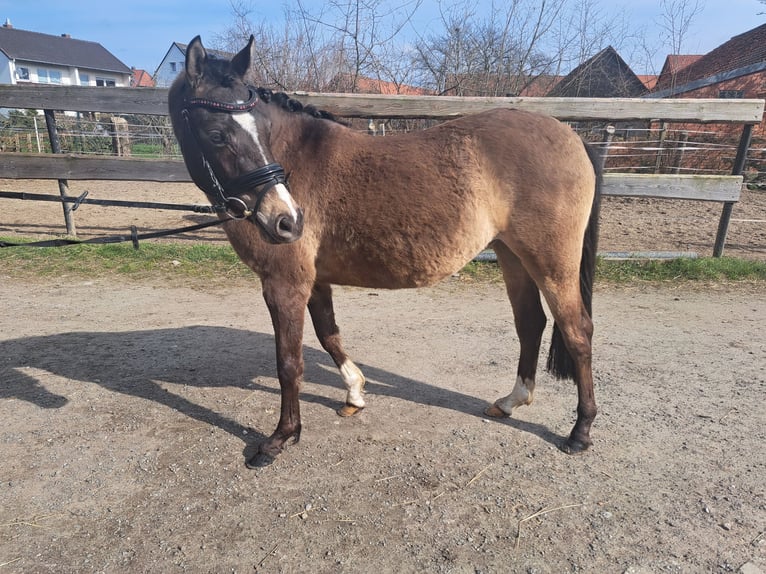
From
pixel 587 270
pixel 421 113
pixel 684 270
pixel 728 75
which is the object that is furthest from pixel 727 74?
pixel 587 270

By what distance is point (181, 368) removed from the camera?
12.5 feet

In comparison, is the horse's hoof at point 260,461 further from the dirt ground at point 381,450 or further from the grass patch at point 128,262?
the grass patch at point 128,262

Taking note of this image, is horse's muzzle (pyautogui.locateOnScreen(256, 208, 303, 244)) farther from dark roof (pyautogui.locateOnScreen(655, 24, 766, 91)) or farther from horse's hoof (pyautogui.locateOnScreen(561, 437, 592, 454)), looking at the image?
dark roof (pyautogui.locateOnScreen(655, 24, 766, 91))

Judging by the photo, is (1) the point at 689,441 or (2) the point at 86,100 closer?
(1) the point at 689,441

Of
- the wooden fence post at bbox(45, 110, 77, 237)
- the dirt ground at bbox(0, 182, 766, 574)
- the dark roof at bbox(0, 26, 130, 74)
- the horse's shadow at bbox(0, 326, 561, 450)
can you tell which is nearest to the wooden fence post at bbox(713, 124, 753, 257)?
the dirt ground at bbox(0, 182, 766, 574)

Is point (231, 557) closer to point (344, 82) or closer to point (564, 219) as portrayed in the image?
point (564, 219)

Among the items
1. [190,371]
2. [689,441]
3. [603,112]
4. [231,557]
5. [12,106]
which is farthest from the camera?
[12,106]

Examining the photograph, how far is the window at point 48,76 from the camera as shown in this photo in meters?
51.2

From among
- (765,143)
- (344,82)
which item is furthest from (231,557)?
(765,143)

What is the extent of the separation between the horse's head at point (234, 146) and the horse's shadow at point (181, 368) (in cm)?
142

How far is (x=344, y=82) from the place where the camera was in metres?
9.08

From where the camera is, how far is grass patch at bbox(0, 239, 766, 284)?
591cm

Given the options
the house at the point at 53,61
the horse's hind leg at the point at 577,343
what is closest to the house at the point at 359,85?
the horse's hind leg at the point at 577,343

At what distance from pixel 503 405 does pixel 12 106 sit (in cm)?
727
